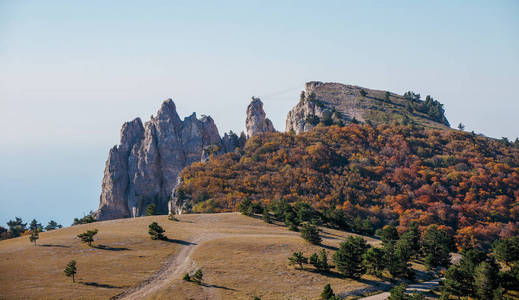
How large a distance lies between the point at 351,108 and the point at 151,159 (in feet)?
257

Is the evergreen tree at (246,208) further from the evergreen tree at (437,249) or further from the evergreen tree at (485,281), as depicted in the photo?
the evergreen tree at (485,281)

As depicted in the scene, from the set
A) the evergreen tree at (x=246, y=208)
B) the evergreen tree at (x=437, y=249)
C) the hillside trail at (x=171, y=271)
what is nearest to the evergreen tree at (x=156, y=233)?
the hillside trail at (x=171, y=271)

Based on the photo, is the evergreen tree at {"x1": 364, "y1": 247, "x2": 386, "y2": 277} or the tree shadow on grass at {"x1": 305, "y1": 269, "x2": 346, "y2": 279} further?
the evergreen tree at {"x1": 364, "y1": 247, "x2": 386, "y2": 277}

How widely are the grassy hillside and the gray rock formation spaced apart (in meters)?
18.9

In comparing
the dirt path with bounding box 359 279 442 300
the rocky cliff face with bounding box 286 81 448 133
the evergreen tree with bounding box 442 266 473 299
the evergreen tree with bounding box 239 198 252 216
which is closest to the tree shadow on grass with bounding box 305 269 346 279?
the dirt path with bounding box 359 279 442 300

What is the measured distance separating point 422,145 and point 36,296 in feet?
370

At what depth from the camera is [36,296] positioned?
38.1m

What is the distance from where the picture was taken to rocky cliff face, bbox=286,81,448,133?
467 ft

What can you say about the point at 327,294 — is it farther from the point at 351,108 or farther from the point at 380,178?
the point at 351,108

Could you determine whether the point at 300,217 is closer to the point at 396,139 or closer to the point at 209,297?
the point at 209,297

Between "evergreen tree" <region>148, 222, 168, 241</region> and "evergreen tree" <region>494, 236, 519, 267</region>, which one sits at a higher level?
"evergreen tree" <region>148, 222, 168, 241</region>

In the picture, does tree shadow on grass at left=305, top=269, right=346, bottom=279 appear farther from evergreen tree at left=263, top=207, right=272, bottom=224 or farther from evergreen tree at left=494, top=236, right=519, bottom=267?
evergreen tree at left=494, top=236, right=519, bottom=267

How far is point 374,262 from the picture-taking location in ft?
162

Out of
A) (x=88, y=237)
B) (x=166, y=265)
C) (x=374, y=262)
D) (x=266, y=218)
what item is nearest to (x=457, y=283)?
(x=374, y=262)
